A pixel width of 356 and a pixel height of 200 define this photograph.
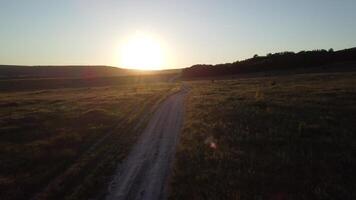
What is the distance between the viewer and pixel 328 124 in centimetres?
2259

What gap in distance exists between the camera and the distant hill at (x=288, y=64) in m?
108

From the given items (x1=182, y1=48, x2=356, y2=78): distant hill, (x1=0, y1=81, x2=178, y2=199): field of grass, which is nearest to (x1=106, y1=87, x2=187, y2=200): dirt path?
(x1=0, y1=81, x2=178, y2=199): field of grass

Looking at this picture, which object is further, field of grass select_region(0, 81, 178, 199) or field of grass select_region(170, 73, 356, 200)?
field of grass select_region(0, 81, 178, 199)

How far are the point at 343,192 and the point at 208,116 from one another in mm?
18017

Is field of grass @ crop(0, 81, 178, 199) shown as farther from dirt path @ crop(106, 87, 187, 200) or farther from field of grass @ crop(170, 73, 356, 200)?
field of grass @ crop(170, 73, 356, 200)

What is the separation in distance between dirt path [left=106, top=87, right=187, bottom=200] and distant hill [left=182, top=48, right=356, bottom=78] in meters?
84.6

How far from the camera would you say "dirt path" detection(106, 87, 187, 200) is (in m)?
12.5

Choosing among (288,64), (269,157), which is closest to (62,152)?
(269,157)

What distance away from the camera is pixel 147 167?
15.4 metres

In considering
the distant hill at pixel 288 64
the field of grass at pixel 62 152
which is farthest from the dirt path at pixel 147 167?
the distant hill at pixel 288 64

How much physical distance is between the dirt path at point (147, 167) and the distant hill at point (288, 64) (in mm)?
84583

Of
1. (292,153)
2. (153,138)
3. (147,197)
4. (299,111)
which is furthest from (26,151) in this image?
(299,111)

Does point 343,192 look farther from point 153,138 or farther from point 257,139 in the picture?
point 153,138

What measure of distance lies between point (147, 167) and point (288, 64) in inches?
4314
